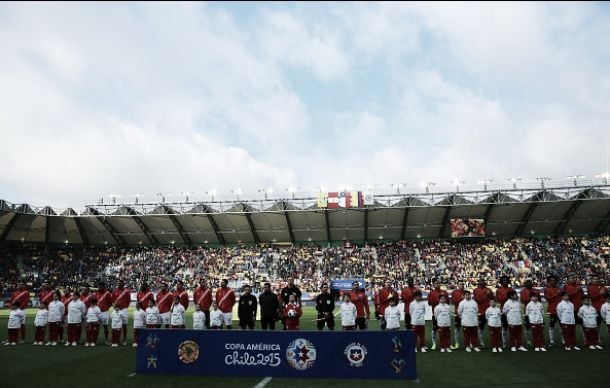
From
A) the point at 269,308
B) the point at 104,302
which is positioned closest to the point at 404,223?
the point at 269,308

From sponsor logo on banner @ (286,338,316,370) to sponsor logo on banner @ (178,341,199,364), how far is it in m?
2.31

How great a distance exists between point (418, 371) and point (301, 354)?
10.1 ft

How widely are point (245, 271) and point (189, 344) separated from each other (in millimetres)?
35433

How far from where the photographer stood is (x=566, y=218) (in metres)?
44.6

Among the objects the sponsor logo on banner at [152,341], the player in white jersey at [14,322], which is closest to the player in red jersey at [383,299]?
the sponsor logo on banner at [152,341]

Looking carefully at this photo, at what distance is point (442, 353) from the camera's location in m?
12.7

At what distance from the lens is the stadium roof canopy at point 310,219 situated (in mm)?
42562

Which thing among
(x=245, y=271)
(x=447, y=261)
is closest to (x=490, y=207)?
(x=447, y=261)

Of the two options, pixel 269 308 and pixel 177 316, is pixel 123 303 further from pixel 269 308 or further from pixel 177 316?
pixel 269 308

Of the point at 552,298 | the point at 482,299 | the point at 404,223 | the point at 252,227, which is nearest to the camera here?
the point at 482,299

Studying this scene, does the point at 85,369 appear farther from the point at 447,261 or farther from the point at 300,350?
the point at 447,261

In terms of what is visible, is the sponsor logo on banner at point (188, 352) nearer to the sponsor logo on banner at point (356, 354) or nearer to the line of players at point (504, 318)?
the sponsor logo on banner at point (356, 354)

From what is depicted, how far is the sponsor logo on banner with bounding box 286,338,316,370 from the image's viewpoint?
380 inches

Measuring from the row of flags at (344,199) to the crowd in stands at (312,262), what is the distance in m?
6.96
